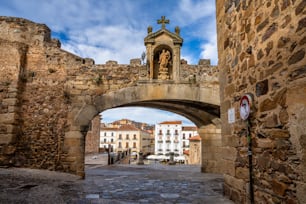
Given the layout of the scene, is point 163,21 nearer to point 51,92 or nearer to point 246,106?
point 51,92

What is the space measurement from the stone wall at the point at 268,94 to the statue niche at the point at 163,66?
3.19 m

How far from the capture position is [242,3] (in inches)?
141

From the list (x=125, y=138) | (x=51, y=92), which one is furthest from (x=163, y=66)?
(x=125, y=138)

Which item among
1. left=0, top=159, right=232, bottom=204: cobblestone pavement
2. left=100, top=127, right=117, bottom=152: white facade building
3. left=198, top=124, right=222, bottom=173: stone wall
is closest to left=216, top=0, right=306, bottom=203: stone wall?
left=0, top=159, right=232, bottom=204: cobblestone pavement

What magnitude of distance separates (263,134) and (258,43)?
3.86ft

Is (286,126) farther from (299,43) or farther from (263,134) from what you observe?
(299,43)

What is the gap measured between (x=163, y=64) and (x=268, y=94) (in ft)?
15.4

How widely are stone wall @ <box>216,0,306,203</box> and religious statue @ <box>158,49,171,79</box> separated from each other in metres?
3.17

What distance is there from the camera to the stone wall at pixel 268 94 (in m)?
2.31

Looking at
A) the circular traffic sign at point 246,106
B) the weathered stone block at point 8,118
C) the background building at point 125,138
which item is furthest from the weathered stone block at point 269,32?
the background building at point 125,138

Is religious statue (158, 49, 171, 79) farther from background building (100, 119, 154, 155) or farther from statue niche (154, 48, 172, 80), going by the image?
background building (100, 119, 154, 155)

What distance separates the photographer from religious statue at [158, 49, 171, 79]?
286 inches

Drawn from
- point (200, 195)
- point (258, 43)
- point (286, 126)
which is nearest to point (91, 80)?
point (200, 195)

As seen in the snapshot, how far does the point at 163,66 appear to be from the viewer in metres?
7.31
